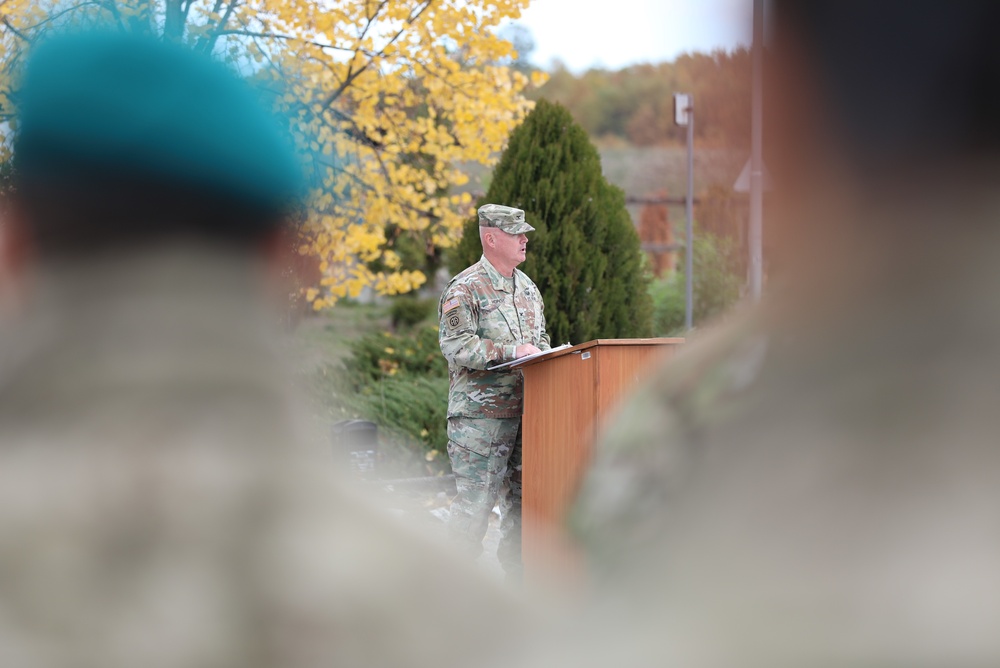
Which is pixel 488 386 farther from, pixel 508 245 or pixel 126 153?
pixel 126 153

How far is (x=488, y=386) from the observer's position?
14.4 ft

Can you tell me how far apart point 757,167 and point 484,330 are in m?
3.74

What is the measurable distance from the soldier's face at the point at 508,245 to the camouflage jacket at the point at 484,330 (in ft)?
0.25

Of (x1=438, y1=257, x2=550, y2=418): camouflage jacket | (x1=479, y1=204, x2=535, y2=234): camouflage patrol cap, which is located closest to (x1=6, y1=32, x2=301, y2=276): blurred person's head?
(x1=438, y1=257, x2=550, y2=418): camouflage jacket

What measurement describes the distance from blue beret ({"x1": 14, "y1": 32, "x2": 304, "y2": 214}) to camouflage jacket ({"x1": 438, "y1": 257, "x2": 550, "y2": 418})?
133 inches

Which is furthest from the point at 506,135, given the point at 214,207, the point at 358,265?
the point at 214,207

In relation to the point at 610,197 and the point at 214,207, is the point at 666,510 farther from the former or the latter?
the point at 610,197

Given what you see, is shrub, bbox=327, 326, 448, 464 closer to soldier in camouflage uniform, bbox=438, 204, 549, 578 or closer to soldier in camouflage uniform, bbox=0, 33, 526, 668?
soldier in camouflage uniform, bbox=438, 204, 549, 578

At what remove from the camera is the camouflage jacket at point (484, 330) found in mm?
4258

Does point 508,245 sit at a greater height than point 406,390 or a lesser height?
greater

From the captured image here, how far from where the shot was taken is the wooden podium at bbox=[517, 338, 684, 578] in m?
3.77

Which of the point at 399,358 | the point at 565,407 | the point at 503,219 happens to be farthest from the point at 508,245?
the point at 399,358

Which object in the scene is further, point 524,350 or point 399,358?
point 399,358

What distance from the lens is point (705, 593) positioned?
0.58 meters
